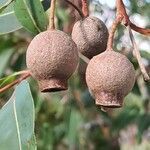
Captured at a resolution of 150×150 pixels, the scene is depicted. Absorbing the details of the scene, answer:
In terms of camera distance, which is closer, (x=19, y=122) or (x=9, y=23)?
(x=19, y=122)

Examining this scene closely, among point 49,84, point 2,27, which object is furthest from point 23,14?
point 49,84

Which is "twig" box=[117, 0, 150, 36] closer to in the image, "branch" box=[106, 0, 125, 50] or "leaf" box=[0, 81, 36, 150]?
"branch" box=[106, 0, 125, 50]

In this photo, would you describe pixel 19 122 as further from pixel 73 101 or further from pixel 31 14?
pixel 73 101

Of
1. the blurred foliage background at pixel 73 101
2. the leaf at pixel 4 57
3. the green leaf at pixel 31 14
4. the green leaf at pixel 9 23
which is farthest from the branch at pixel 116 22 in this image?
the leaf at pixel 4 57

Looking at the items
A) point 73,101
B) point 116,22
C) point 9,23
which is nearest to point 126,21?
point 116,22

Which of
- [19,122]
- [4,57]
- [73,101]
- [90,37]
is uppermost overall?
[90,37]

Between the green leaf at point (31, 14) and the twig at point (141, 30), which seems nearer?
the twig at point (141, 30)

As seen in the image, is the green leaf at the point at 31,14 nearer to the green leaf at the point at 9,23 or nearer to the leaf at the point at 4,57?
the green leaf at the point at 9,23

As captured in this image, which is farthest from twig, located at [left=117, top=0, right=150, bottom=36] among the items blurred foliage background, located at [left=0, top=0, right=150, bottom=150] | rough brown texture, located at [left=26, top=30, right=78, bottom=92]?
blurred foliage background, located at [left=0, top=0, right=150, bottom=150]
